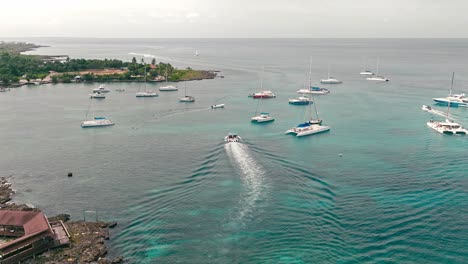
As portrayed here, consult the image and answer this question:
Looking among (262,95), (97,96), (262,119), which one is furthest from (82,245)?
(262,95)

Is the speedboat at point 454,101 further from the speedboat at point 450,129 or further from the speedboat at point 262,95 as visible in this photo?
the speedboat at point 262,95

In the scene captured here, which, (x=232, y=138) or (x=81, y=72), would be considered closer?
(x=232, y=138)

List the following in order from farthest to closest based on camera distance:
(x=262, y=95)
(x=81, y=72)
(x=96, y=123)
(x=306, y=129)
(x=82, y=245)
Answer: (x=81, y=72) → (x=262, y=95) → (x=96, y=123) → (x=306, y=129) → (x=82, y=245)

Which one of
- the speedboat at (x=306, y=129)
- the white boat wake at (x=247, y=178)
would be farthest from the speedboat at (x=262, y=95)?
the white boat wake at (x=247, y=178)

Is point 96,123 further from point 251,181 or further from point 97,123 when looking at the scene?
point 251,181

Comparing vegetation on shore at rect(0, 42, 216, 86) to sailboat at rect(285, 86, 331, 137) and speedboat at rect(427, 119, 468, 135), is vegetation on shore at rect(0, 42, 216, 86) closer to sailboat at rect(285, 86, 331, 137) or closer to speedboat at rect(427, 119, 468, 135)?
sailboat at rect(285, 86, 331, 137)

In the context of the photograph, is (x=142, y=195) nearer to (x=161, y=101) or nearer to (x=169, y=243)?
(x=169, y=243)
